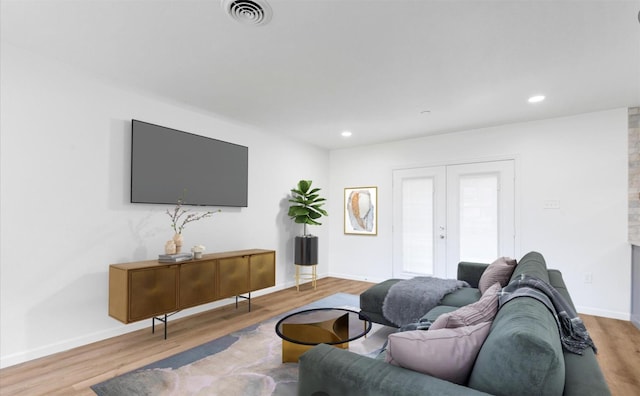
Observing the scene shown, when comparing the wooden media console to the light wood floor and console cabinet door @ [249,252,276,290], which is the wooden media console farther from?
the light wood floor

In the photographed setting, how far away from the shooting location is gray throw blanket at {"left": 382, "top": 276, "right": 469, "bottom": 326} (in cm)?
289

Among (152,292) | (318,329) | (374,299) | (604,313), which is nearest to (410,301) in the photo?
(374,299)

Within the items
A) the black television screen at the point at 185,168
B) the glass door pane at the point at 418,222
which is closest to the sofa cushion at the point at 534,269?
the glass door pane at the point at 418,222

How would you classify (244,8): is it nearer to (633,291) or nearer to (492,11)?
(492,11)

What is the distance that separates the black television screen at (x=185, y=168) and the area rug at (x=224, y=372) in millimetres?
1683

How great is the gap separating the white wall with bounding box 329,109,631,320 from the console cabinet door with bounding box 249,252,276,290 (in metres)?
3.10

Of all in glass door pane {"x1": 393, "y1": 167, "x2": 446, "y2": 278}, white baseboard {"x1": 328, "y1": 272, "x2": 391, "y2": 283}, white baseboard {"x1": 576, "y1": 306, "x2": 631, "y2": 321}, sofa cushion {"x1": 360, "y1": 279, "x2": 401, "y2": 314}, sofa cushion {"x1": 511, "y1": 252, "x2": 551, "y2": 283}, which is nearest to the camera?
sofa cushion {"x1": 511, "y1": 252, "x2": 551, "y2": 283}

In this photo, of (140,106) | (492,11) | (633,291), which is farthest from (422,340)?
(633,291)

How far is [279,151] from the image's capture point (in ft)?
17.5

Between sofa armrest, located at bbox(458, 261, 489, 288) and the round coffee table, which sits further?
sofa armrest, located at bbox(458, 261, 489, 288)

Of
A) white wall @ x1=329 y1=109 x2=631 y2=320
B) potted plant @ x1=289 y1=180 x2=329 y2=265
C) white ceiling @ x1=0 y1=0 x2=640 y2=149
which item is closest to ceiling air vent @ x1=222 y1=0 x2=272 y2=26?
white ceiling @ x1=0 y1=0 x2=640 y2=149

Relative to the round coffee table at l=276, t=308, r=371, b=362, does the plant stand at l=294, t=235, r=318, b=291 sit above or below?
above

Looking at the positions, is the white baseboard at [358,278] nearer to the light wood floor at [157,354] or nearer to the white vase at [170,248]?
the light wood floor at [157,354]

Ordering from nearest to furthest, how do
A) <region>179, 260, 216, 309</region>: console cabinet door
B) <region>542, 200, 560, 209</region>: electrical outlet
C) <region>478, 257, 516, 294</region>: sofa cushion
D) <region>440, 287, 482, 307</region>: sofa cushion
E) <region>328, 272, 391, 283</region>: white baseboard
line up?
<region>478, 257, 516, 294</region>: sofa cushion < <region>440, 287, 482, 307</region>: sofa cushion < <region>179, 260, 216, 309</region>: console cabinet door < <region>542, 200, 560, 209</region>: electrical outlet < <region>328, 272, 391, 283</region>: white baseboard
